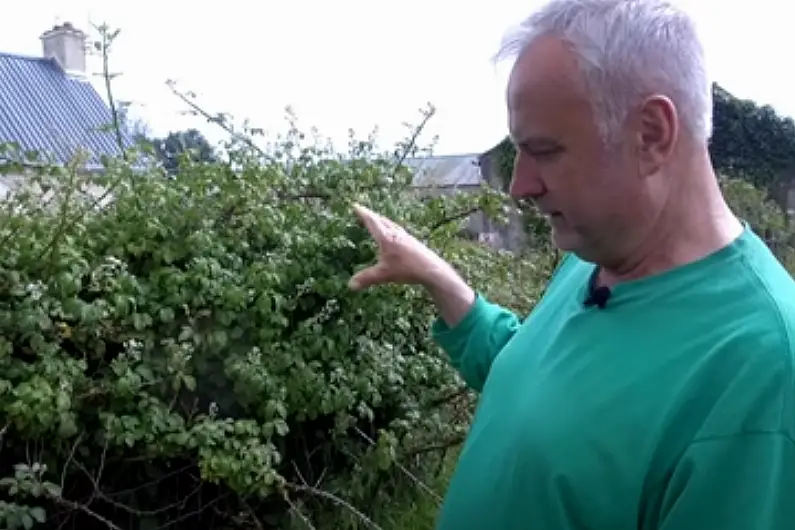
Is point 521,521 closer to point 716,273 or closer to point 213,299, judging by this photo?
point 716,273

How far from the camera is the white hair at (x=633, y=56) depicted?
129cm

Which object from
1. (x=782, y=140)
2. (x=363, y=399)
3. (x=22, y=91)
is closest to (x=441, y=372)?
(x=363, y=399)

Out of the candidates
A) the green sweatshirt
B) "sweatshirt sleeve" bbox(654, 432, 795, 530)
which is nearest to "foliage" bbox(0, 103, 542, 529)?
the green sweatshirt

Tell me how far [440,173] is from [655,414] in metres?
2.22

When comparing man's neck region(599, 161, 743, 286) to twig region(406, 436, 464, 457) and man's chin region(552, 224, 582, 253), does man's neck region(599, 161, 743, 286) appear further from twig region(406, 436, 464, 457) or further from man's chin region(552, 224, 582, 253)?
twig region(406, 436, 464, 457)

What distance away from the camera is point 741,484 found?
113 centimetres

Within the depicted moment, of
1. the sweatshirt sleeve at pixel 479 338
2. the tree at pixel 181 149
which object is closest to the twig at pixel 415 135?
the tree at pixel 181 149

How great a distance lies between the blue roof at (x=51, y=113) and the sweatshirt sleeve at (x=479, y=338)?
48.2 inches

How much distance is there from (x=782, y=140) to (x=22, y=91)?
9.02 meters

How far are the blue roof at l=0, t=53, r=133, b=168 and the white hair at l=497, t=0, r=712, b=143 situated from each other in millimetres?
1724

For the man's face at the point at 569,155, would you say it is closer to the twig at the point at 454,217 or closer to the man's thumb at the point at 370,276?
the man's thumb at the point at 370,276

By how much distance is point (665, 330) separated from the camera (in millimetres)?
1302

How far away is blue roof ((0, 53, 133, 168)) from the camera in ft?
9.30

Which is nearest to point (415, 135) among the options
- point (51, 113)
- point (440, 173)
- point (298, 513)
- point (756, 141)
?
point (440, 173)
